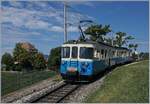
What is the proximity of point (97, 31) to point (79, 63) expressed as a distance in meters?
30.2

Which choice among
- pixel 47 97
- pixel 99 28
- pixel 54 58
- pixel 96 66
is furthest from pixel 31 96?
pixel 99 28

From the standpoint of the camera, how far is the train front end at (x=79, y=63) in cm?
2233

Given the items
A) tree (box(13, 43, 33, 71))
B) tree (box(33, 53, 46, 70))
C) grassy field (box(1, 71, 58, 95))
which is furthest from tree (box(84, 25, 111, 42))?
grassy field (box(1, 71, 58, 95))

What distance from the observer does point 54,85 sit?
849 inches

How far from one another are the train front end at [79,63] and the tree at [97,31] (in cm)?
2775

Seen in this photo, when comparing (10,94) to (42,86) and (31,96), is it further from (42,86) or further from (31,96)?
(42,86)

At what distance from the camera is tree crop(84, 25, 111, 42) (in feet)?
167

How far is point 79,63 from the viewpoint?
73.4 ft

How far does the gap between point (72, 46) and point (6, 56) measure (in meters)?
43.5

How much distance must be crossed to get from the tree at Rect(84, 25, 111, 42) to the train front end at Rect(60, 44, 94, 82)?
91.0ft

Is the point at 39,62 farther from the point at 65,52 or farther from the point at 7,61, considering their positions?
the point at 65,52

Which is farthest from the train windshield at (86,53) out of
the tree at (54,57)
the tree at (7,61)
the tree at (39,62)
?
the tree at (7,61)

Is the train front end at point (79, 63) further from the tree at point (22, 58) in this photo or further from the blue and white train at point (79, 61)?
the tree at point (22, 58)

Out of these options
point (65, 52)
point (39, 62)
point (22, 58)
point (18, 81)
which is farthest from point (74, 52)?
point (22, 58)
